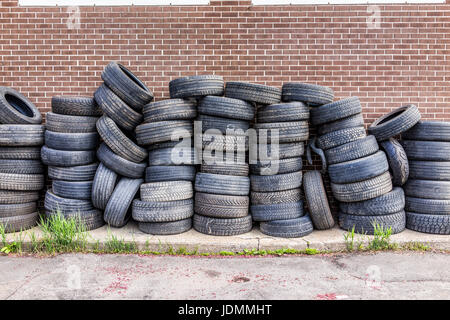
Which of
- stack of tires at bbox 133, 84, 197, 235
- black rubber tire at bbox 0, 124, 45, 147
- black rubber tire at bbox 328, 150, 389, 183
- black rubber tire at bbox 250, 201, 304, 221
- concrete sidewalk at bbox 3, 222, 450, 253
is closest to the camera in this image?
concrete sidewalk at bbox 3, 222, 450, 253

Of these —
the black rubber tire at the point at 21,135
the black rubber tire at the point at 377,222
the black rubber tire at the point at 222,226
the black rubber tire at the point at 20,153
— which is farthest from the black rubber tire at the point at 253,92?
the black rubber tire at the point at 20,153

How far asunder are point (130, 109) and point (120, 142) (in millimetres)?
561

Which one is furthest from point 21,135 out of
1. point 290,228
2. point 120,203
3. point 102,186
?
point 290,228

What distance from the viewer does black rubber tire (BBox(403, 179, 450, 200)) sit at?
17.9 feet

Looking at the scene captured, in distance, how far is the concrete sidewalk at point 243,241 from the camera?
514 cm

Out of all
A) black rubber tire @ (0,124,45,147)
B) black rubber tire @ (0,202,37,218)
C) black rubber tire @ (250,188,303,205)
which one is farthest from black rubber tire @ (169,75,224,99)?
black rubber tire @ (0,202,37,218)

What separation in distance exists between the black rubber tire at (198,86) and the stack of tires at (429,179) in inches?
125

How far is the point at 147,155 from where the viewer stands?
19.0ft

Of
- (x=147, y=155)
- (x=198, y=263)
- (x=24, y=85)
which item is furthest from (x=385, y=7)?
(x=24, y=85)

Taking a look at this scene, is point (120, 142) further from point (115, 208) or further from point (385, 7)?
point (385, 7)

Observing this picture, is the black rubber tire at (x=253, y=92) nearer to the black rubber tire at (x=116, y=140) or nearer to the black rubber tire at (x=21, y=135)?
the black rubber tire at (x=116, y=140)

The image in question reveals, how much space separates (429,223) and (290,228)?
81.6 inches

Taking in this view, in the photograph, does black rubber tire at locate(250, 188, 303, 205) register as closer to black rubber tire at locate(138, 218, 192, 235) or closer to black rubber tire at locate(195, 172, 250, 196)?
black rubber tire at locate(195, 172, 250, 196)

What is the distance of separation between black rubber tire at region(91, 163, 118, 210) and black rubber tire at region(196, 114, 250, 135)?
1.61 metres
